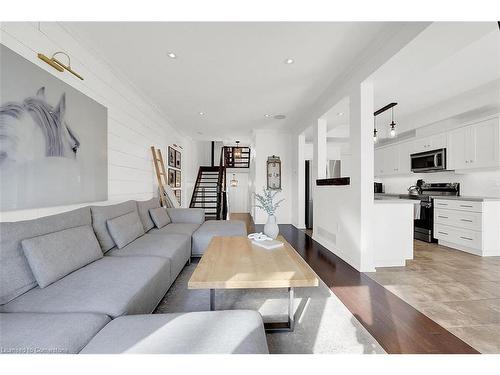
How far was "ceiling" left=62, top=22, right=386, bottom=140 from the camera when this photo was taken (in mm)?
2213

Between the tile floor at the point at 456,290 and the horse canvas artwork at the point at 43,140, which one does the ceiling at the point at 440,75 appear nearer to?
the tile floor at the point at 456,290

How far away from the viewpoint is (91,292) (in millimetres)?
1335

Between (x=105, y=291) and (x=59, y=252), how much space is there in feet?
1.72

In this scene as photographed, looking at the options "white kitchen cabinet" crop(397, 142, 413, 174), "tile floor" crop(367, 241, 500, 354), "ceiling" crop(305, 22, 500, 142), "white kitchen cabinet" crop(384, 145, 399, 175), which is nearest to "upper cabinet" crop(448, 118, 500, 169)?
"ceiling" crop(305, 22, 500, 142)

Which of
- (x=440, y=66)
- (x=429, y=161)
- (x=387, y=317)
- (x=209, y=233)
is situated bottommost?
(x=387, y=317)

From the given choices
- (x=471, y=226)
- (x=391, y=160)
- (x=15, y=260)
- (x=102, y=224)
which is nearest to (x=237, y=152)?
(x=391, y=160)

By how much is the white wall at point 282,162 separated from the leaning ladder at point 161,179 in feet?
8.09

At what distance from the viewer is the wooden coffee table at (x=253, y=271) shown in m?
1.39

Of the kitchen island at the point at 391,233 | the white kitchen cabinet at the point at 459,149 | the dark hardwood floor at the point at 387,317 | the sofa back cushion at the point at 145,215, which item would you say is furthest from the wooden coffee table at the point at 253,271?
the white kitchen cabinet at the point at 459,149

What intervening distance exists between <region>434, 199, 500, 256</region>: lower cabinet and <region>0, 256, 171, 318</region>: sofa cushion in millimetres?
4531

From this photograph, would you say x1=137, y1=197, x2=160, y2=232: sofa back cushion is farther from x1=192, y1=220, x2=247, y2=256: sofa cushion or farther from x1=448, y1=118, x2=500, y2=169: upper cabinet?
x1=448, y1=118, x2=500, y2=169: upper cabinet

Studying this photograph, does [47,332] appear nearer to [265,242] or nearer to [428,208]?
[265,242]
